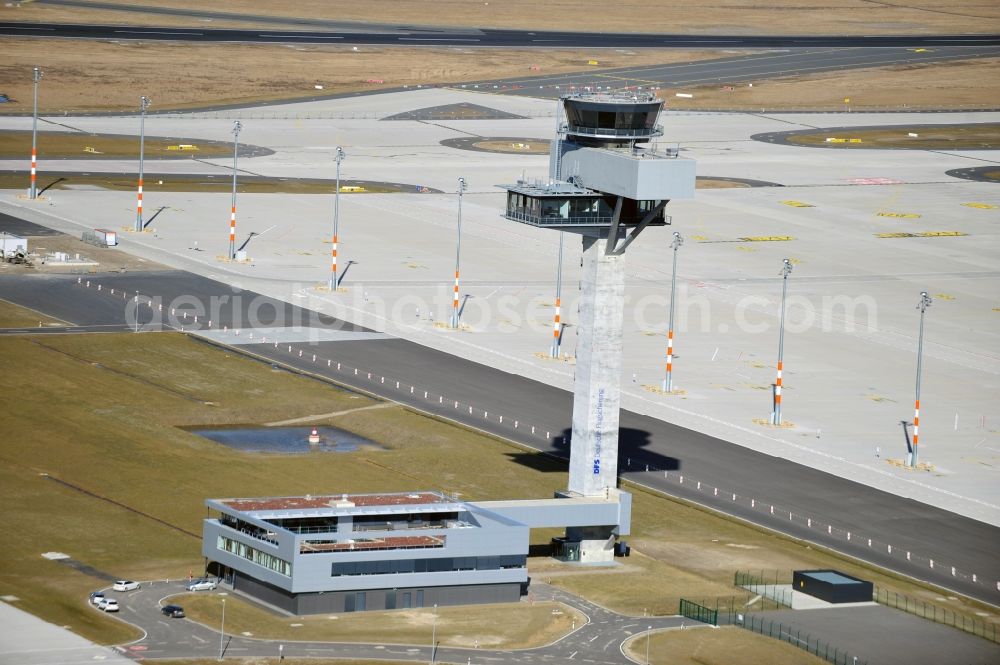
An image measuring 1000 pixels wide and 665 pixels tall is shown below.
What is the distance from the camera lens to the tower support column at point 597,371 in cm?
10200

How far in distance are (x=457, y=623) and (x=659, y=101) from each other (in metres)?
31.3

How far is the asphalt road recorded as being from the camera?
351 ft

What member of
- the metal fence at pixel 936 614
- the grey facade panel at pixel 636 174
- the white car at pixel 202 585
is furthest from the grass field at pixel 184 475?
the grey facade panel at pixel 636 174

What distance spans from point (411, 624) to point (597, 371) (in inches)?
824

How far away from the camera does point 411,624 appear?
8888 centimetres

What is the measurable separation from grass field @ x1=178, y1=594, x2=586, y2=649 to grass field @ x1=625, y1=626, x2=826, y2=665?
→ 456 centimetres

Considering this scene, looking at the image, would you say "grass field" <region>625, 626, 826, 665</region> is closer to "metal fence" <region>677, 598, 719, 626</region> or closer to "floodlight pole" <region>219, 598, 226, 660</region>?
"metal fence" <region>677, 598, 719, 626</region>

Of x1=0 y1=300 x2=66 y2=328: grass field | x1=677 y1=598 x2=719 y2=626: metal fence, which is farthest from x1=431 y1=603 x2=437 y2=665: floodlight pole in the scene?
x1=0 y1=300 x2=66 y2=328: grass field

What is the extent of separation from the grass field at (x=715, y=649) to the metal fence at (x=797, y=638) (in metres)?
0.54

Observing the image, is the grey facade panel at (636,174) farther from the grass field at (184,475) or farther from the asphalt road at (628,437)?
the asphalt road at (628,437)

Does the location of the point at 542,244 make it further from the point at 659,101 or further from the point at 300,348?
the point at 659,101

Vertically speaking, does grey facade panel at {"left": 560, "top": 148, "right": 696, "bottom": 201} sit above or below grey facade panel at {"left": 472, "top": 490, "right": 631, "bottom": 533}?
above

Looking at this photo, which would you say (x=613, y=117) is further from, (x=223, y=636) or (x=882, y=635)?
(x=223, y=636)

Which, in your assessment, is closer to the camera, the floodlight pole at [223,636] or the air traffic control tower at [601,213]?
the floodlight pole at [223,636]
